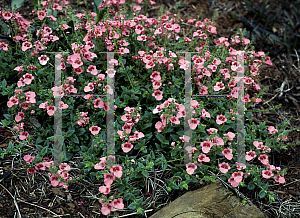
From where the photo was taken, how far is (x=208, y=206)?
2805 mm

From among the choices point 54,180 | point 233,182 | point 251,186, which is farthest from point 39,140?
point 251,186

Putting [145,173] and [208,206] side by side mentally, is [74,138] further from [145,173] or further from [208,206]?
[208,206]

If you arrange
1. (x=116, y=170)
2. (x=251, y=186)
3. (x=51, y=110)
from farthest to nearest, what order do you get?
(x=251, y=186) < (x=51, y=110) < (x=116, y=170)

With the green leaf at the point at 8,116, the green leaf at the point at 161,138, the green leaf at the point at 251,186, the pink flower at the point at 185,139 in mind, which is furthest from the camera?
the green leaf at the point at 8,116

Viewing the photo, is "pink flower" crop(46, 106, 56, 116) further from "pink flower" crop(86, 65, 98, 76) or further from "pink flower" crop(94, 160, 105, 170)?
"pink flower" crop(94, 160, 105, 170)

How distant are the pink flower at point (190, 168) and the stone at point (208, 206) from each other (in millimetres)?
267

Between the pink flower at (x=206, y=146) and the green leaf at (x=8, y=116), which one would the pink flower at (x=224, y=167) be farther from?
the green leaf at (x=8, y=116)

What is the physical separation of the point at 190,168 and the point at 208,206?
426 mm

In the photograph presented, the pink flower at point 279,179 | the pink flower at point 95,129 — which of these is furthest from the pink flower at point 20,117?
the pink flower at point 279,179

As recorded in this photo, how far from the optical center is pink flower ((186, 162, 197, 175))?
2.91 m

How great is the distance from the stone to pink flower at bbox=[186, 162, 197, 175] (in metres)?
0.27

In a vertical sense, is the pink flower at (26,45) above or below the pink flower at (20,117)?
above

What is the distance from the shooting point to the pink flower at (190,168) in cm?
291

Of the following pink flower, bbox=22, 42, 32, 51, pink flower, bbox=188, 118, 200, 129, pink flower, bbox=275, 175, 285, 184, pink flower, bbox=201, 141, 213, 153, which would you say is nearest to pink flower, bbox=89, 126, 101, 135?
pink flower, bbox=188, 118, 200, 129
